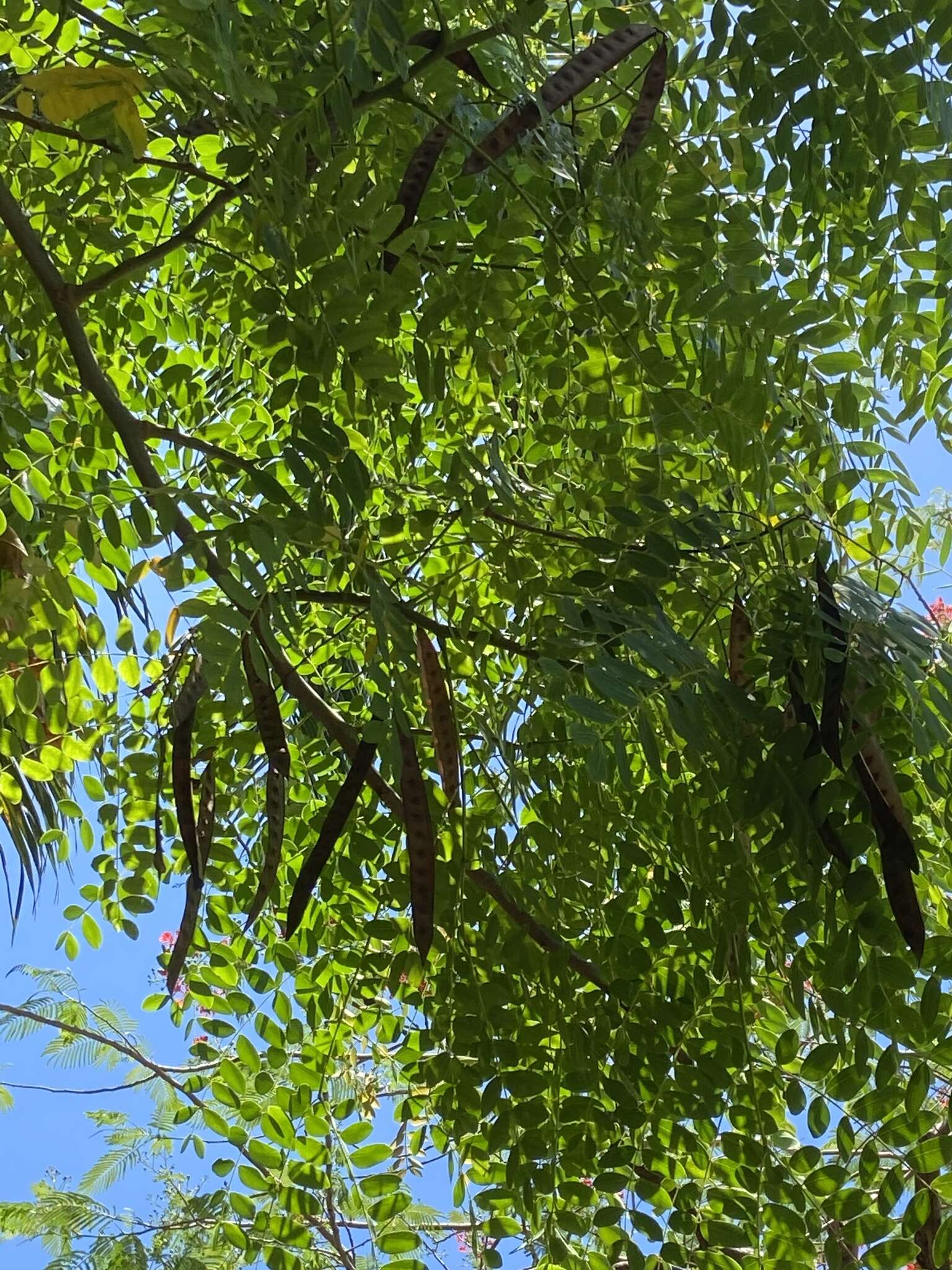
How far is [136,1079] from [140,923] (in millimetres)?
391

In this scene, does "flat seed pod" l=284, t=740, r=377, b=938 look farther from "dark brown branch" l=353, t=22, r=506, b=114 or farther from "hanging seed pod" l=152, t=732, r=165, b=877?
"dark brown branch" l=353, t=22, r=506, b=114

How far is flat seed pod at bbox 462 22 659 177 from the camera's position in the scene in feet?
2.80

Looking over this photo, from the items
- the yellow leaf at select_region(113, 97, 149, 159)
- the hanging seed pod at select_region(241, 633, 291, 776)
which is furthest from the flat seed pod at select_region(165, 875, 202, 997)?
the yellow leaf at select_region(113, 97, 149, 159)

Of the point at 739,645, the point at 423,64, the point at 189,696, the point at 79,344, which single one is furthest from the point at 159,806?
the point at 423,64

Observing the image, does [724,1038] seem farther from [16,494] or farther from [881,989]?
[16,494]

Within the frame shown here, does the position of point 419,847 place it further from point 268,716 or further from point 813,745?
point 813,745

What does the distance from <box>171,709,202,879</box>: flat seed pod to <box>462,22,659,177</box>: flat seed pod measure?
0.46 metres

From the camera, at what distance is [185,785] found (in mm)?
917

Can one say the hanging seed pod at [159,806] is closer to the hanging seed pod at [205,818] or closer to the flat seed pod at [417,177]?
the hanging seed pod at [205,818]

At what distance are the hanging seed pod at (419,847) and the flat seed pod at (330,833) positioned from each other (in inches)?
1.3

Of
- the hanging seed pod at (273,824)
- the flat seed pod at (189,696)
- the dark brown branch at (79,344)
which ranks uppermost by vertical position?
the dark brown branch at (79,344)

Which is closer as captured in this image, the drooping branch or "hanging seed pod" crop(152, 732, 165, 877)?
the drooping branch

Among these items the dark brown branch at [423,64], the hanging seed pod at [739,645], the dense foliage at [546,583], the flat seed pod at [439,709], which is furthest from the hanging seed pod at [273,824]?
the dark brown branch at [423,64]

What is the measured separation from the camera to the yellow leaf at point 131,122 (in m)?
0.87
